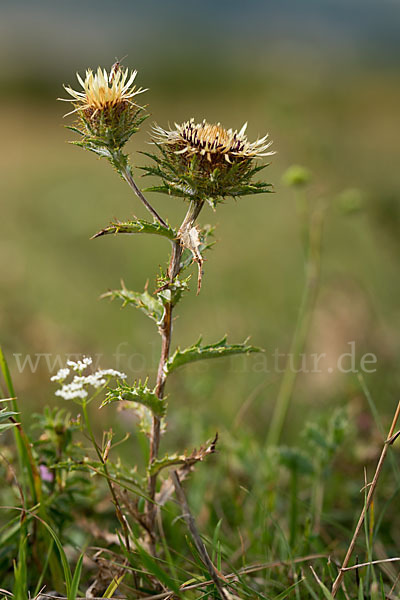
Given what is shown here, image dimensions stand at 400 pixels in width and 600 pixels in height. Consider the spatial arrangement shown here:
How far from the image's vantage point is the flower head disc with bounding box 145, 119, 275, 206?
4.78ft

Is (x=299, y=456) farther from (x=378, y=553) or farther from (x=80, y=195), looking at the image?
(x=80, y=195)

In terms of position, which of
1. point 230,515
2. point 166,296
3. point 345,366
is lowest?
point 230,515

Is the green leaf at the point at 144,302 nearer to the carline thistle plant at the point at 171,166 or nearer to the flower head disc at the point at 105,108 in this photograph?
the carline thistle plant at the point at 171,166

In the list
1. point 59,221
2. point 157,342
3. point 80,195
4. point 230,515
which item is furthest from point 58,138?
point 230,515

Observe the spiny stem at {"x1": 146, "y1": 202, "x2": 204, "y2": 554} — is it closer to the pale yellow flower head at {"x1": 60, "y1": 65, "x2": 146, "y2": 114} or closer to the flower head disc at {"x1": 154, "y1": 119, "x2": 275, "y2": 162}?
the flower head disc at {"x1": 154, "y1": 119, "x2": 275, "y2": 162}

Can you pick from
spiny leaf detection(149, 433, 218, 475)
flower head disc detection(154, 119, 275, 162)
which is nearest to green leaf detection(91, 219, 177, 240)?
flower head disc detection(154, 119, 275, 162)

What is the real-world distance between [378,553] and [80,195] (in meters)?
7.65

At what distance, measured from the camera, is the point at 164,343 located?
1655mm

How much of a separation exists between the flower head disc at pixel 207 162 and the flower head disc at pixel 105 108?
3.9 inches

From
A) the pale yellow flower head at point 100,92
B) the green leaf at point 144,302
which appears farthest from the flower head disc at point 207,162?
the green leaf at point 144,302

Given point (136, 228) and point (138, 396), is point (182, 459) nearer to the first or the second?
point (138, 396)

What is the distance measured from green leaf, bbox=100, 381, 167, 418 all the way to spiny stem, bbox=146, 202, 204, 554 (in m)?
0.07

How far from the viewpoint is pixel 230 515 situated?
2.44 meters

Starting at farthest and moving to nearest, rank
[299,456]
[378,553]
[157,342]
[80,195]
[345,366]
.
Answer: [80,195] < [157,342] < [345,366] < [299,456] < [378,553]
